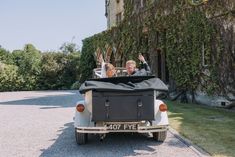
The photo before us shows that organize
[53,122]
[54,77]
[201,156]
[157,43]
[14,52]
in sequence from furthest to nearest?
[14,52] < [54,77] < [157,43] < [53,122] < [201,156]

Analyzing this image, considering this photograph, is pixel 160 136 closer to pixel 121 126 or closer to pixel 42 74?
pixel 121 126

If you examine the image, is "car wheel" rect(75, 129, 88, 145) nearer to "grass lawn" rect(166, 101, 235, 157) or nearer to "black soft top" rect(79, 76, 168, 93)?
"black soft top" rect(79, 76, 168, 93)

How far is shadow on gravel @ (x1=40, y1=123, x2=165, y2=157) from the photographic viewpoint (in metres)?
7.70

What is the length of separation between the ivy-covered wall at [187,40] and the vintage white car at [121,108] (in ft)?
26.7

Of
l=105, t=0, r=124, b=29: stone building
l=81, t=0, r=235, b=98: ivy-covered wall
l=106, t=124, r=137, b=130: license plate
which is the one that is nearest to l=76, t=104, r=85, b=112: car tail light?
l=106, t=124, r=137, b=130: license plate

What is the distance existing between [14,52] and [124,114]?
58.0 m

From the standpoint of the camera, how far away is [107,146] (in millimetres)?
8375

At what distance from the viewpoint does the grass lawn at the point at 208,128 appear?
791 centimetres

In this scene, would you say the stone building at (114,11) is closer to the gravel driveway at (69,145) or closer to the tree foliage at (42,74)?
the tree foliage at (42,74)

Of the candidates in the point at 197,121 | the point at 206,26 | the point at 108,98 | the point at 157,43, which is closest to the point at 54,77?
the point at 157,43

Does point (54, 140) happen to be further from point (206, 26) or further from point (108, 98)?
point (206, 26)

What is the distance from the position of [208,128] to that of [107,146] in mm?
3214

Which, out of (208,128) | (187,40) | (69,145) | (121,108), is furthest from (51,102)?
(121,108)

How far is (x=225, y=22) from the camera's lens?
1548 cm
